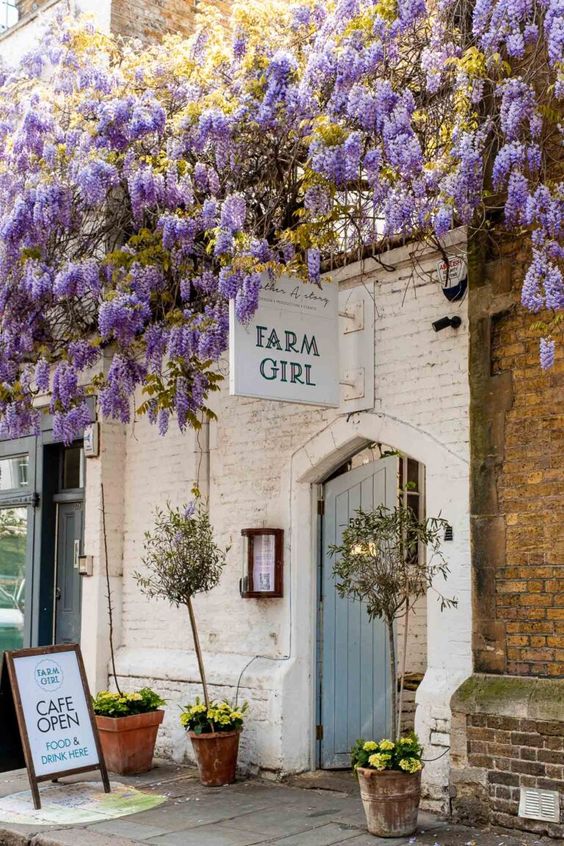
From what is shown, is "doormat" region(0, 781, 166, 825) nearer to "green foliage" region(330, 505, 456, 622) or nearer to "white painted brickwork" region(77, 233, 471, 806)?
"white painted brickwork" region(77, 233, 471, 806)

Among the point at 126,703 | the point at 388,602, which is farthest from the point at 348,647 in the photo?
the point at 388,602

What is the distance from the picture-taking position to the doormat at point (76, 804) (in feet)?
22.4

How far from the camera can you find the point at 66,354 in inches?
346

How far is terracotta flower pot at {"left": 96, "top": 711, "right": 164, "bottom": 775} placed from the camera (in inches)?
319

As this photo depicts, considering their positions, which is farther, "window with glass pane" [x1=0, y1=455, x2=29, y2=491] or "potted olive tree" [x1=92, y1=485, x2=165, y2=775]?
"window with glass pane" [x1=0, y1=455, x2=29, y2=491]

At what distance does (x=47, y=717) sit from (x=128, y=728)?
101 centimetres

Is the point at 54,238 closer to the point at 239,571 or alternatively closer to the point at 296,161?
the point at 296,161

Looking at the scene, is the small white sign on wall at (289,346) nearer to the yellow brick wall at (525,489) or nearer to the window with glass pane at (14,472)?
the yellow brick wall at (525,489)

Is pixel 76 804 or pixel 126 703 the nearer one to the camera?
pixel 76 804

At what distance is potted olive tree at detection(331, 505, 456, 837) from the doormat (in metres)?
1.77

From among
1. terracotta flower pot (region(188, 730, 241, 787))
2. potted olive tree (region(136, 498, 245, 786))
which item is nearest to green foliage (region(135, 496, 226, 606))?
potted olive tree (region(136, 498, 245, 786))

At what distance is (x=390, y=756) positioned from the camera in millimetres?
6168

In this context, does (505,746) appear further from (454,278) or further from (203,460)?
(203,460)

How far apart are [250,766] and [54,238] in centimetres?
459
